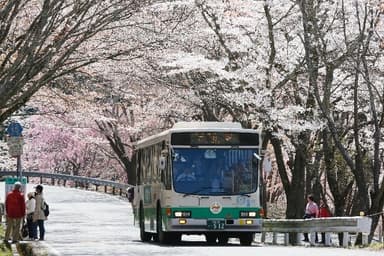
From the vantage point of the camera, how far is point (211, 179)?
2480 centimetres

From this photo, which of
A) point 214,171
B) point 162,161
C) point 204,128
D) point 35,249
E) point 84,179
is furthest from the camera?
point 84,179

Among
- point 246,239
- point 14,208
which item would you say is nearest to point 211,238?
point 246,239

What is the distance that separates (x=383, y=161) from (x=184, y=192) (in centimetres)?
2032

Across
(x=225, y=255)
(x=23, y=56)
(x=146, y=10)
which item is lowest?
(x=225, y=255)

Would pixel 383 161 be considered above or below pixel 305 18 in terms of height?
below

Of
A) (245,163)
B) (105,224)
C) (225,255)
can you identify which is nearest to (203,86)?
(105,224)

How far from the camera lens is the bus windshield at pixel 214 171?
24750 mm

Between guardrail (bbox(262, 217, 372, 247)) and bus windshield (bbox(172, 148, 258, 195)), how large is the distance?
7.19 ft

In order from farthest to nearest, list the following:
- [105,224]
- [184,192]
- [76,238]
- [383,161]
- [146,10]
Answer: [383,161], [105,224], [76,238], [184,192], [146,10]

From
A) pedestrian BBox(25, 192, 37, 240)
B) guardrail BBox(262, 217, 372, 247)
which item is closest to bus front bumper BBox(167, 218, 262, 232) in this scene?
guardrail BBox(262, 217, 372, 247)

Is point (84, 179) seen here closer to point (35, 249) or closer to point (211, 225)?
point (211, 225)

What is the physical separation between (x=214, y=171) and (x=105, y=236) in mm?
7274

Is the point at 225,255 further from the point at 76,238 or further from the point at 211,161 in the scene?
the point at 76,238

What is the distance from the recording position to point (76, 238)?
29.9 m
